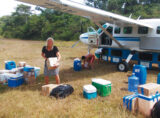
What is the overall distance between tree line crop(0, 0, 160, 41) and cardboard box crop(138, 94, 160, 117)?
2655 centimetres

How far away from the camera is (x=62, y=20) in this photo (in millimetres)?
41656

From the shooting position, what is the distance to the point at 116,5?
34000 millimetres

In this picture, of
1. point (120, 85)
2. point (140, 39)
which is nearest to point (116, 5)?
point (140, 39)

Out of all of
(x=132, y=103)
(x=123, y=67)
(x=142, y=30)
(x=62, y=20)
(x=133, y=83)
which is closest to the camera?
(x=132, y=103)

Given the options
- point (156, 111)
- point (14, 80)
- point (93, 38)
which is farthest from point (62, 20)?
point (156, 111)

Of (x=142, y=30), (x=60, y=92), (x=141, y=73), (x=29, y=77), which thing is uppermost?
(x=142, y=30)

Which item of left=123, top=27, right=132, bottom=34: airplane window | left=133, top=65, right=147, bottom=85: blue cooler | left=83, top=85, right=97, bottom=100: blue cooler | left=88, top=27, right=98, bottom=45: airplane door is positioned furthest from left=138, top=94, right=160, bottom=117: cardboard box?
left=88, top=27, right=98, bottom=45: airplane door

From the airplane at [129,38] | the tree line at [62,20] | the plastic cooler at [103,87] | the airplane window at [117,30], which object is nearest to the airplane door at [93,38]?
the airplane at [129,38]

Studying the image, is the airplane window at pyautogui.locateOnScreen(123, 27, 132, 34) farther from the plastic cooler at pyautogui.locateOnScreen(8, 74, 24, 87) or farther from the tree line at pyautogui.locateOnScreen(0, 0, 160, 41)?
the tree line at pyautogui.locateOnScreen(0, 0, 160, 41)

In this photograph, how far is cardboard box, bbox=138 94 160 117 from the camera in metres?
2.98

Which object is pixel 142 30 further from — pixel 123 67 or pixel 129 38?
pixel 123 67

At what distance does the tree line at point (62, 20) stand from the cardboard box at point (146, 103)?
87.1 ft

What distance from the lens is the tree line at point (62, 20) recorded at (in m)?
30.4

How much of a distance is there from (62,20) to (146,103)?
40867 mm
